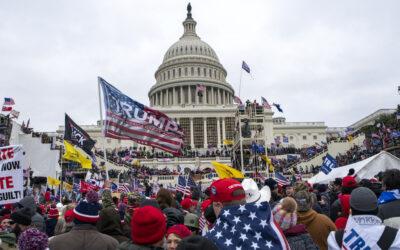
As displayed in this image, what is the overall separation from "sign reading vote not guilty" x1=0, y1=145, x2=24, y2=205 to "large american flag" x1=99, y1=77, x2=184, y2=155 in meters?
4.72

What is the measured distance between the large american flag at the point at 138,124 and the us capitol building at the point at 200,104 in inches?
2725

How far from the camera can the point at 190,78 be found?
99875 millimetres

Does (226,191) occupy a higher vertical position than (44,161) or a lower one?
lower

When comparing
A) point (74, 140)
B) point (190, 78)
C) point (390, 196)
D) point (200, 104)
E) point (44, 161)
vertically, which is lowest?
point (390, 196)

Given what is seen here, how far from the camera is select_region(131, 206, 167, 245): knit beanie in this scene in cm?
389

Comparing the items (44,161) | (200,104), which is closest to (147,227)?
(44,161)

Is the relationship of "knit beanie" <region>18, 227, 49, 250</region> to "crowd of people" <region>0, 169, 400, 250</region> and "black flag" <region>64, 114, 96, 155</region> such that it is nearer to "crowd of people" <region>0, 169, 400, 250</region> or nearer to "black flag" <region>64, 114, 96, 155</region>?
"crowd of people" <region>0, 169, 400, 250</region>

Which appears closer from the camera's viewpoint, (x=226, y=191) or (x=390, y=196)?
(x=226, y=191)

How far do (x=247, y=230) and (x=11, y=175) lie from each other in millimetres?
5945

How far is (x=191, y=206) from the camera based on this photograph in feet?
27.6

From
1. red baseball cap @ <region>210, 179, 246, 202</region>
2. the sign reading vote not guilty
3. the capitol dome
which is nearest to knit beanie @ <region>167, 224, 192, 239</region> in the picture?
red baseball cap @ <region>210, 179, 246, 202</region>

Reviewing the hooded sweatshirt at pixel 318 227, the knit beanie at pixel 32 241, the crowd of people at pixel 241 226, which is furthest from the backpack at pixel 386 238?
the knit beanie at pixel 32 241

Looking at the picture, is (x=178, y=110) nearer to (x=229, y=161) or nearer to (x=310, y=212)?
(x=229, y=161)

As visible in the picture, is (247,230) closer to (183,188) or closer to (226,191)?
(226,191)
